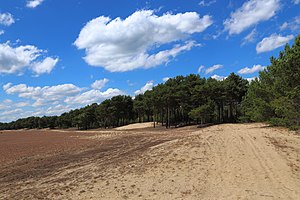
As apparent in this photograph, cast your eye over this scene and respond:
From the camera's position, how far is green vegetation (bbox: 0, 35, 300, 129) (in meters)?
17.4

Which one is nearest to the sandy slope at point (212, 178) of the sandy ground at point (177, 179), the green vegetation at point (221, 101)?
the sandy ground at point (177, 179)

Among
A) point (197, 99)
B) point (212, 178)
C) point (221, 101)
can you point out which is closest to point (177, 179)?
point (212, 178)

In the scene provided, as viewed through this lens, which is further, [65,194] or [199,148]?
[199,148]

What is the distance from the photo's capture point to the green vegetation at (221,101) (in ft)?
57.2

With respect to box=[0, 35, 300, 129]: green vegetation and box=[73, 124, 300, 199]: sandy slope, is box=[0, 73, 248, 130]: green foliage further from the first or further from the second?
box=[73, 124, 300, 199]: sandy slope

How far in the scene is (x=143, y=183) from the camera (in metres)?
10.5

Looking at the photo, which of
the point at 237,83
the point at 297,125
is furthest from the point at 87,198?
the point at 237,83

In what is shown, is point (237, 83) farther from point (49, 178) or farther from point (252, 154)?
point (49, 178)

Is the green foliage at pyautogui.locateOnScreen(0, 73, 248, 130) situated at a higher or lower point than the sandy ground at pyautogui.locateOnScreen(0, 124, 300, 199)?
higher

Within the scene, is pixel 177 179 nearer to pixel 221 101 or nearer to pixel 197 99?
pixel 197 99

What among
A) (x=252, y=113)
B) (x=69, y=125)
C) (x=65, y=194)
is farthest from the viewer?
(x=69, y=125)

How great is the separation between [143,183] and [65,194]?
2.84 metres

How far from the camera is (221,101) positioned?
59094 mm

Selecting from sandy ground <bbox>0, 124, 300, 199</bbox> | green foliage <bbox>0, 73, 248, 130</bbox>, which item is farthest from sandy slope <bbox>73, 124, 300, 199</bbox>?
green foliage <bbox>0, 73, 248, 130</bbox>
